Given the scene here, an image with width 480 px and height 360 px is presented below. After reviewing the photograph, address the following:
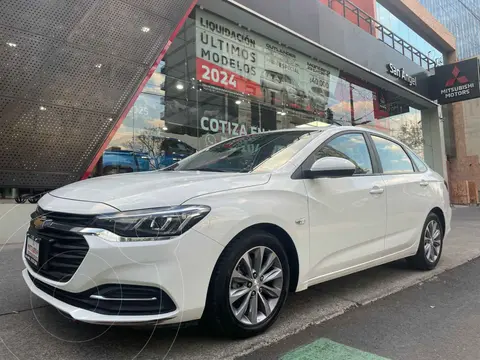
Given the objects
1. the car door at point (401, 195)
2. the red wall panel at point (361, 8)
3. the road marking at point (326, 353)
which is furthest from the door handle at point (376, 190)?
the red wall panel at point (361, 8)

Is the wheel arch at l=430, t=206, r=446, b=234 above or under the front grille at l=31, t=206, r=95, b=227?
under

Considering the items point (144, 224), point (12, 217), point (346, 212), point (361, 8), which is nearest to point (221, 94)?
point (12, 217)

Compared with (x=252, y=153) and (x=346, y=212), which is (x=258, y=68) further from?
(x=346, y=212)

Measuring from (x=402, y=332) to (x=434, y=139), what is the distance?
2131cm

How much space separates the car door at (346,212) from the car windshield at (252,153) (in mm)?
218

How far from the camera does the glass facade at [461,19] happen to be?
20.5 meters

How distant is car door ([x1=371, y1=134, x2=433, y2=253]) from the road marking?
1.63m

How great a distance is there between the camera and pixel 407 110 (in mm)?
20484

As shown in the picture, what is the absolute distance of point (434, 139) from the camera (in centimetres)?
2181

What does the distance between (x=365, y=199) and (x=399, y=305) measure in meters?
1.01

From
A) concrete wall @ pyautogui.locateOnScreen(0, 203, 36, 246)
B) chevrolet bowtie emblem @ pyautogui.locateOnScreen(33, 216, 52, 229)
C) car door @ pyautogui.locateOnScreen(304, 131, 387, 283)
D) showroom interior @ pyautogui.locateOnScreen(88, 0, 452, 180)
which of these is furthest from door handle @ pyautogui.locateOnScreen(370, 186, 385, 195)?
showroom interior @ pyautogui.locateOnScreen(88, 0, 452, 180)

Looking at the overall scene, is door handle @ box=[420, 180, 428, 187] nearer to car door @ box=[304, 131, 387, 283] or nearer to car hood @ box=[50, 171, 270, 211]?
car door @ box=[304, 131, 387, 283]

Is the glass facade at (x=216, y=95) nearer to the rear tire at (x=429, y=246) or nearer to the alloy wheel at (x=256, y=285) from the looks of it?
the rear tire at (x=429, y=246)

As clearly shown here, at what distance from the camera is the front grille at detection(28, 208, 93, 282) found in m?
2.40
